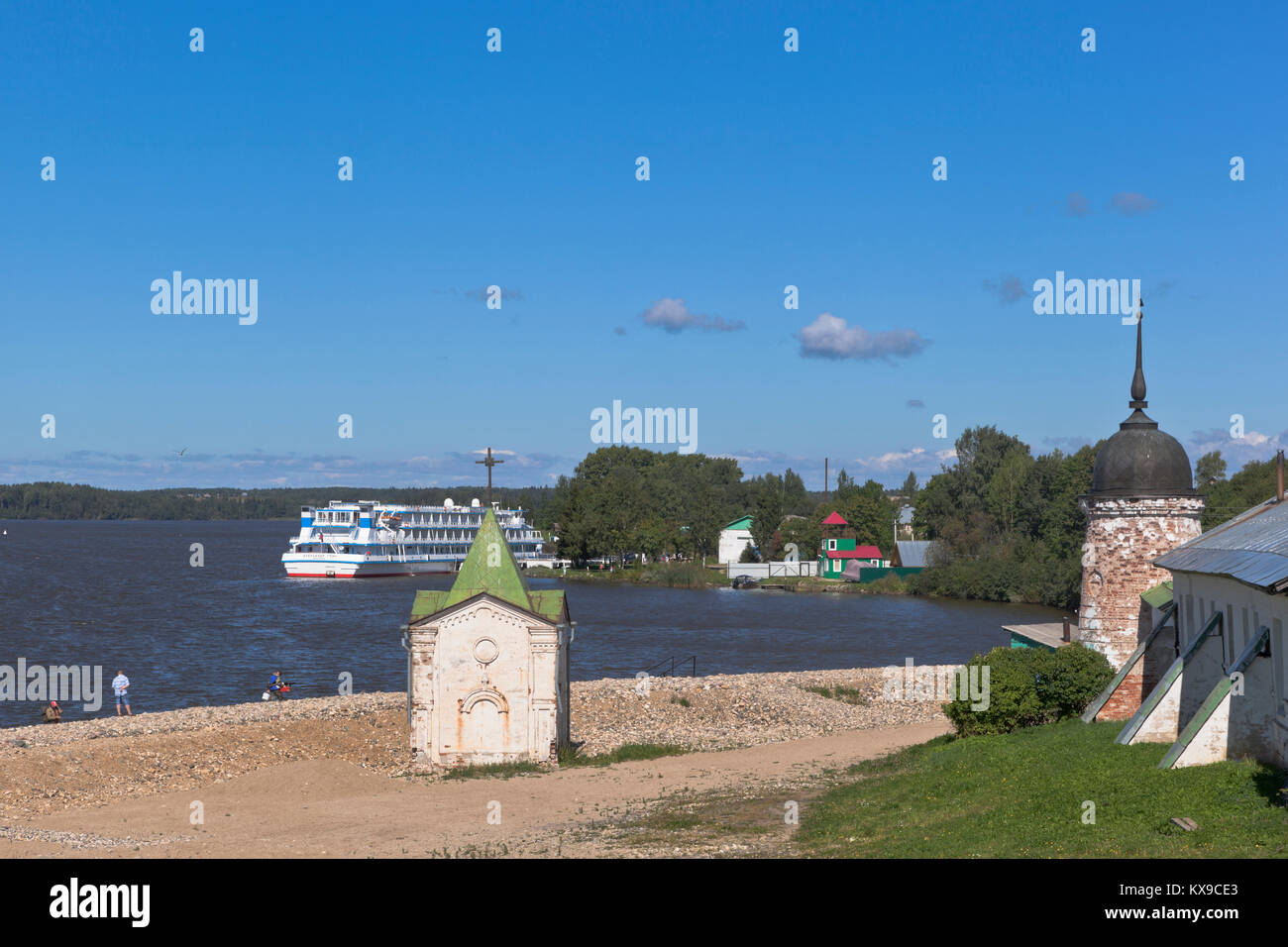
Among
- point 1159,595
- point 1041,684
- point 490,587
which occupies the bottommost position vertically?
point 1041,684

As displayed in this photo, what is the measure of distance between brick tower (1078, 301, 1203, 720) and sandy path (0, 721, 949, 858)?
610cm

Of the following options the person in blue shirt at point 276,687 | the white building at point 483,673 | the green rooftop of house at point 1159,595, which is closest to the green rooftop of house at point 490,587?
the white building at point 483,673

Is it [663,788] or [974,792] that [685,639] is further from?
[974,792]

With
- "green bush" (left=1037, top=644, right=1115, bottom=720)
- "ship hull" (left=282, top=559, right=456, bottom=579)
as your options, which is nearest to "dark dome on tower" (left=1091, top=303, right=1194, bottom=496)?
"green bush" (left=1037, top=644, right=1115, bottom=720)

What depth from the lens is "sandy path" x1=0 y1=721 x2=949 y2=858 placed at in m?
17.2

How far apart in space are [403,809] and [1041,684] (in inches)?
485

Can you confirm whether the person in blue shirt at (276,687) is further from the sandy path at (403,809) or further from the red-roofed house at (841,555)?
the red-roofed house at (841,555)

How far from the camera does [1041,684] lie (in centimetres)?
2267

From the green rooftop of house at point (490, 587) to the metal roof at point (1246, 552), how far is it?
38.6ft

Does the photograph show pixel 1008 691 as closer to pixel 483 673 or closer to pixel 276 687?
pixel 483 673

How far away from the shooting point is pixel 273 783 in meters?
24.8

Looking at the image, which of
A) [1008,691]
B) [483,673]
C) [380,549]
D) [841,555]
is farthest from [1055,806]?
[380,549]

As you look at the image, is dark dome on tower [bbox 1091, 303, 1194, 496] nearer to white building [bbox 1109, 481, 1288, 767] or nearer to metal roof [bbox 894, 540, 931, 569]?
white building [bbox 1109, 481, 1288, 767]
